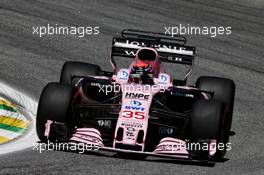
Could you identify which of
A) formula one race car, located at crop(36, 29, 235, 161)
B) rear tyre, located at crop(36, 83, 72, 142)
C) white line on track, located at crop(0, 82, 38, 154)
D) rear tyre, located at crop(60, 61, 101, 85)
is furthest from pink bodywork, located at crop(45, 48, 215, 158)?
rear tyre, located at crop(60, 61, 101, 85)

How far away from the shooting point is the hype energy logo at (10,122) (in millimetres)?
12334

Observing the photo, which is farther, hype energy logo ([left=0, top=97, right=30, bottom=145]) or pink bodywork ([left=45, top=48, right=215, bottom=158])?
hype energy logo ([left=0, top=97, right=30, bottom=145])

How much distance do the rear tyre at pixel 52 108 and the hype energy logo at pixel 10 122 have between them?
74 cm

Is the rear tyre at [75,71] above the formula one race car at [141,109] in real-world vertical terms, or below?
above

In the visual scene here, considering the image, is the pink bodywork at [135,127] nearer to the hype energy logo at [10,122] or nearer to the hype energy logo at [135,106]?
the hype energy logo at [135,106]

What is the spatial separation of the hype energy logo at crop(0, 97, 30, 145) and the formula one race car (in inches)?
28.6

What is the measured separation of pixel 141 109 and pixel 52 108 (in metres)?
1.21

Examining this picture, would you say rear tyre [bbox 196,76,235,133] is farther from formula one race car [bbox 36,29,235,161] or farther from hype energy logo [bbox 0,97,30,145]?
hype energy logo [bbox 0,97,30,145]

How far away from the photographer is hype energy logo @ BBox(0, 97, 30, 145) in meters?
12.3

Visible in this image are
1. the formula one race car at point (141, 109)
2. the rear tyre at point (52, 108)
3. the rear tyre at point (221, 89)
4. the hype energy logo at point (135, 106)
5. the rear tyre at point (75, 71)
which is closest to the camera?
the formula one race car at point (141, 109)

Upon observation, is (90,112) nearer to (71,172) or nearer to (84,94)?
(84,94)

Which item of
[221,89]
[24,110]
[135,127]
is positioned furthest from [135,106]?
[24,110]

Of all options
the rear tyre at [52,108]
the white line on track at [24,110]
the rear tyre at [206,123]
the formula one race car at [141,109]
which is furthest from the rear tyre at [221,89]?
the white line on track at [24,110]

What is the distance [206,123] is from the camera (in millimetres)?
11500
